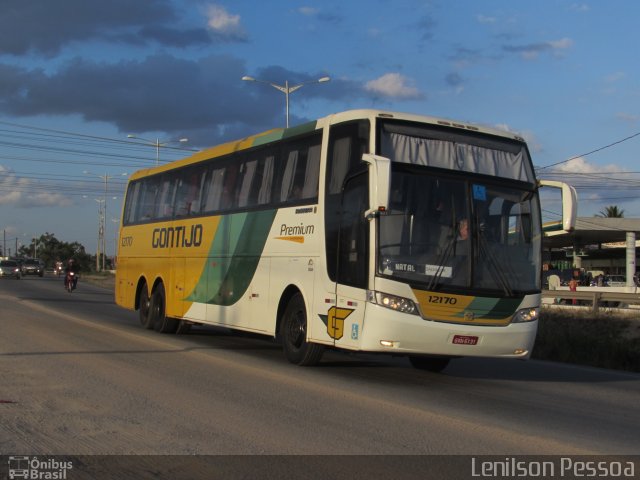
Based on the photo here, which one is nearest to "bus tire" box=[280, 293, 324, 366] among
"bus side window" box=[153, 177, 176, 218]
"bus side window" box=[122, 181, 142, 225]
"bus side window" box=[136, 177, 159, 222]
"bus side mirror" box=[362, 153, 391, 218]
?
"bus side mirror" box=[362, 153, 391, 218]

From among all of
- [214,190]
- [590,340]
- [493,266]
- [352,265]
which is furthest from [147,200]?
[493,266]

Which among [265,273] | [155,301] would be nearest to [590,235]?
[155,301]

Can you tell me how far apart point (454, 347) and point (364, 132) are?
3152mm

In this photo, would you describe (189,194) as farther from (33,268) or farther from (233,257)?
(33,268)

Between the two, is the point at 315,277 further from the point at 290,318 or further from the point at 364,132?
the point at 364,132

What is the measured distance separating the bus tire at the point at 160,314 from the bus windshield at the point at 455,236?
28.1ft

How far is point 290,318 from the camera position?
12.4 meters

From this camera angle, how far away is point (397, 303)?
1030 cm

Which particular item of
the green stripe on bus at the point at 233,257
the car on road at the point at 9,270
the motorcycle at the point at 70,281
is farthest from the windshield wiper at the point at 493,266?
the car on road at the point at 9,270

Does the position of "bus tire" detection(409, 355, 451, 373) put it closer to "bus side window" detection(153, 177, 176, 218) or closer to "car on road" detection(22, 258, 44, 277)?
"bus side window" detection(153, 177, 176, 218)

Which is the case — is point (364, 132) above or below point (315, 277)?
above
